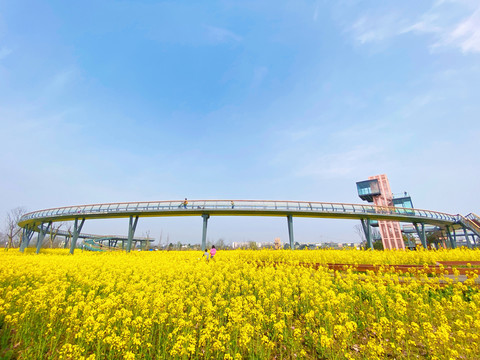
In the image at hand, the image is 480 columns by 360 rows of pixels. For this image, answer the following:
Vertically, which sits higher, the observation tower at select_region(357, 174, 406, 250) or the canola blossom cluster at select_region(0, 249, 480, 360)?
the observation tower at select_region(357, 174, 406, 250)

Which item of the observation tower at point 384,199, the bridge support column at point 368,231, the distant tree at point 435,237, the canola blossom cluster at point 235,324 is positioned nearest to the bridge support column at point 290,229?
the bridge support column at point 368,231

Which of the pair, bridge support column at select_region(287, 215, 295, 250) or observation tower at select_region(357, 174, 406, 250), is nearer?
bridge support column at select_region(287, 215, 295, 250)

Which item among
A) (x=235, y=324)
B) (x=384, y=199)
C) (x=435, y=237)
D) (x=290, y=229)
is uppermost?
(x=384, y=199)

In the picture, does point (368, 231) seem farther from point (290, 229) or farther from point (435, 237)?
point (435, 237)

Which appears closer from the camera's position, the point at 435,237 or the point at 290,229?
the point at 290,229

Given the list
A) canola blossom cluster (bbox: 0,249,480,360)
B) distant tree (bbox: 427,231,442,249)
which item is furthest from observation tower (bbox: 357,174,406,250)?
canola blossom cluster (bbox: 0,249,480,360)

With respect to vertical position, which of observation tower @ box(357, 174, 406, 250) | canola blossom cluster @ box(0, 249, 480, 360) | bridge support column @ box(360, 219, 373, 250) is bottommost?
canola blossom cluster @ box(0, 249, 480, 360)

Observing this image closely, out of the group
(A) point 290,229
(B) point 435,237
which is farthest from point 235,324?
(B) point 435,237

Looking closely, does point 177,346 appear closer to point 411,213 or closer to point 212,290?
point 212,290

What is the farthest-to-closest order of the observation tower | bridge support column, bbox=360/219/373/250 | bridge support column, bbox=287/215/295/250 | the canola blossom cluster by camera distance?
the observation tower → bridge support column, bbox=360/219/373/250 → bridge support column, bbox=287/215/295/250 → the canola blossom cluster

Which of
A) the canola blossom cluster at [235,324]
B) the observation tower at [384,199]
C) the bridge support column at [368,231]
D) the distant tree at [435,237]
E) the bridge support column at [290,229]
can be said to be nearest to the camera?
the canola blossom cluster at [235,324]

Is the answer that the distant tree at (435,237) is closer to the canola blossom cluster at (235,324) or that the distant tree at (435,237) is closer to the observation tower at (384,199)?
the observation tower at (384,199)

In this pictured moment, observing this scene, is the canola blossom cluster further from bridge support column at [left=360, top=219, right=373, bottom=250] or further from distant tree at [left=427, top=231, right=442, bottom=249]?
distant tree at [left=427, top=231, right=442, bottom=249]

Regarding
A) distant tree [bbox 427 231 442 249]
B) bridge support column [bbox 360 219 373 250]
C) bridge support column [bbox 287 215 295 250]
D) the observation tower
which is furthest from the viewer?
the observation tower
